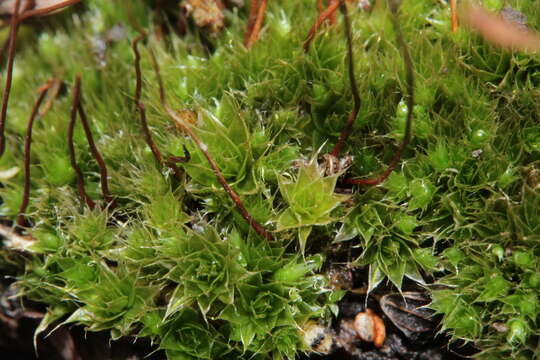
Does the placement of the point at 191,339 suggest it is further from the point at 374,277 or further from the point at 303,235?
the point at 374,277

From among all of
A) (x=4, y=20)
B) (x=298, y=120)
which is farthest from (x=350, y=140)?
(x=4, y=20)

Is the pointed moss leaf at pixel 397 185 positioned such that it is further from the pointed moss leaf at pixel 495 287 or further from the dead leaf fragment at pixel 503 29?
the dead leaf fragment at pixel 503 29

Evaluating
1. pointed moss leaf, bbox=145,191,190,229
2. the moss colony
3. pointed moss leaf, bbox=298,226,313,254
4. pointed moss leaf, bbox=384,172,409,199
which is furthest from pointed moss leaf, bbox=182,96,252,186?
pointed moss leaf, bbox=384,172,409,199

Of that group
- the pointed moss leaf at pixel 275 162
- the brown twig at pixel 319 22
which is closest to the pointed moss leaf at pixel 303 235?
the pointed moss leaf at pixel 275 162

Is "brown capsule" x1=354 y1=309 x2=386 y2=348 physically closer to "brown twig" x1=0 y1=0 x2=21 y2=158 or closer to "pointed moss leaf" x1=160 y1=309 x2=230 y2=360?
"pointed moss leaf" x1=160 y1=309 x2=230 y2=360

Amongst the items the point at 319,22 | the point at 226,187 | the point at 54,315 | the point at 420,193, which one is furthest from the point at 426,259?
the point at 54,315

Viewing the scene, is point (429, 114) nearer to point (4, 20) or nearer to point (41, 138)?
point (41, 138)

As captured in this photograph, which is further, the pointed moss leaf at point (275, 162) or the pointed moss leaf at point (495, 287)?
the pointed moss leaf at point (275, 162)
